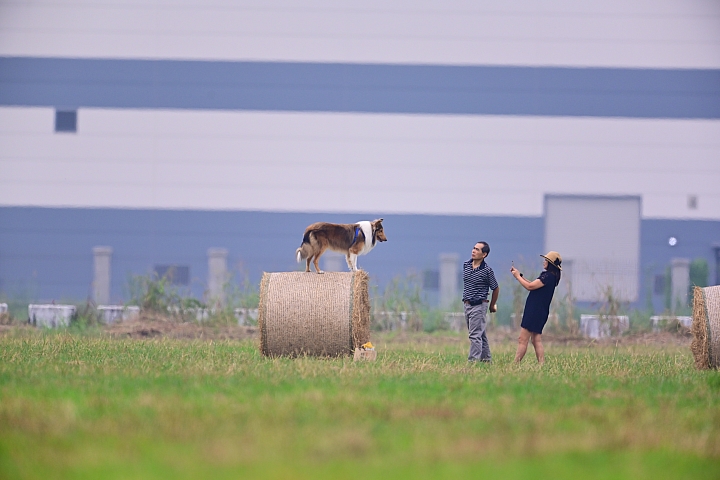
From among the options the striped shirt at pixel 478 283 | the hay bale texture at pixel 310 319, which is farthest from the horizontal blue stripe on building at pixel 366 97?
the hay bale texture at pixel 310 319

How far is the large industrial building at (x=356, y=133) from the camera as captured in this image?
118 ft

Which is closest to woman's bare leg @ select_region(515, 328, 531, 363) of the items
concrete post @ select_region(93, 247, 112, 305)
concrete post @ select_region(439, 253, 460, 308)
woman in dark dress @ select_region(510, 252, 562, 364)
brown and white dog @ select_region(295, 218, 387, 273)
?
woman in dark dress @ select_region(510, 252, 562, 364)

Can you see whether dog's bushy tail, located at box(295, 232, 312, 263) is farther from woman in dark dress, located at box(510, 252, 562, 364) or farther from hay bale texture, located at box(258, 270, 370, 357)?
woman in dark dress, located at box(510, 252, 562, 364)

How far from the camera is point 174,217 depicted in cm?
3603

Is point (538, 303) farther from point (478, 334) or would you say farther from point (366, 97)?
point (366, 97)

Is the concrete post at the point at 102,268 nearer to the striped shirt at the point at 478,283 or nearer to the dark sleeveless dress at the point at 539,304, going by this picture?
the striped shirt at the point at 478,283

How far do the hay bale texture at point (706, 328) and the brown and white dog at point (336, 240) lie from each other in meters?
4.60

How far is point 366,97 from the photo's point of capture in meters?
36.5

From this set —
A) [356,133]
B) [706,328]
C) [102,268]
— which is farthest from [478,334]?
[102,268]

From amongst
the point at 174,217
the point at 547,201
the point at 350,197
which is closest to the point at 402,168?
the point at 350,197

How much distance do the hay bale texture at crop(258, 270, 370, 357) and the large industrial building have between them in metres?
21.9

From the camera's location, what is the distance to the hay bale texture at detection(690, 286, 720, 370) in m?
13.7

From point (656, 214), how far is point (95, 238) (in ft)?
64.7

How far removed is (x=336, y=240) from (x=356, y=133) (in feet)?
73.2
